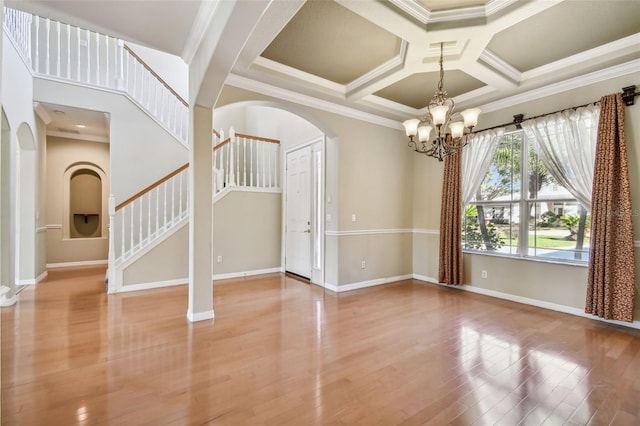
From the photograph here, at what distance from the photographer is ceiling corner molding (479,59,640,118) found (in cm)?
321

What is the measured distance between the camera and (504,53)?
3.22 m

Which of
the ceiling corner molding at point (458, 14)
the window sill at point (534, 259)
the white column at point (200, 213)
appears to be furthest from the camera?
the window sill at point (534, 259)

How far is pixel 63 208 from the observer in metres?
6.45

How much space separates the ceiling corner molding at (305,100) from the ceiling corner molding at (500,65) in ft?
6.02

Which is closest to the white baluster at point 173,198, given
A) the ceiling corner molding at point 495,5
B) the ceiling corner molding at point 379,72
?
the ceiling corner molding at point 379,72

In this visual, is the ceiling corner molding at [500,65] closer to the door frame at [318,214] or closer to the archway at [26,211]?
the door frame at [318,214]

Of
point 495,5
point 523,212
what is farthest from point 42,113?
point 523,212

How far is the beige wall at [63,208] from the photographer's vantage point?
6.26 meters

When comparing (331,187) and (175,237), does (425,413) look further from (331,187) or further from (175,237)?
(175,237)

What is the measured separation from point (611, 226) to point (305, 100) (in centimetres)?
385

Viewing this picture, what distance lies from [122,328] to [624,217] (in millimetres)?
5337

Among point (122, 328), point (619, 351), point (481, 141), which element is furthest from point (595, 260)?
point (122, 328)

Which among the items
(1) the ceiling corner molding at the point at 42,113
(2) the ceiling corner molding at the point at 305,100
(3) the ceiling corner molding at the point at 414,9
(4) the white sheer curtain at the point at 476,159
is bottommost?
(4) the white sheer curtain at the point at 476,159

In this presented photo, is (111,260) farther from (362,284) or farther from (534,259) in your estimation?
(534,259)
